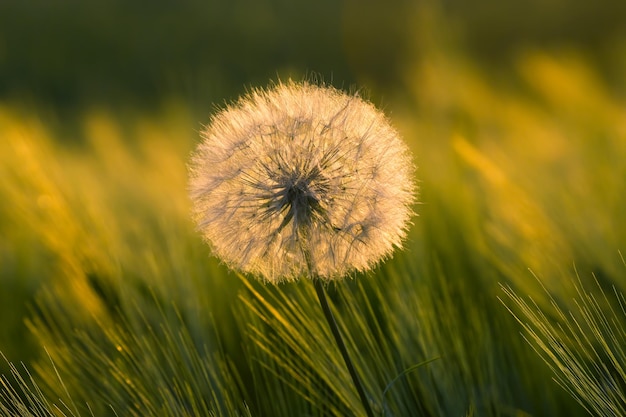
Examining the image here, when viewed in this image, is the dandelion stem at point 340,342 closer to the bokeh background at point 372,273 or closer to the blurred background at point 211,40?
the bokeh background at point 372,273

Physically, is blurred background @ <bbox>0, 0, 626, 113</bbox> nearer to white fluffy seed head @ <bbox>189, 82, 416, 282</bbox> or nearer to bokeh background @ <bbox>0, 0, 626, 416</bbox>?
bokeh background @ <bbox>0, 0, 626, 416</bbox>

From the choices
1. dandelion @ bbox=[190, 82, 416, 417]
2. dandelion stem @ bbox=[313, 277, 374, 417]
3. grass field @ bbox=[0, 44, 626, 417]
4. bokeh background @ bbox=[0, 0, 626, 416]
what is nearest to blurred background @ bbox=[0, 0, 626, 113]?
bokeh background @ bbox=[0, 0, 626, 416]

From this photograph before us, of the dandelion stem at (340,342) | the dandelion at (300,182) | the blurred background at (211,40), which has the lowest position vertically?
the dandelion stem at (340,342)

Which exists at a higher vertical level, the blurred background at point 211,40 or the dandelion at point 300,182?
the blurred background at point 211,40

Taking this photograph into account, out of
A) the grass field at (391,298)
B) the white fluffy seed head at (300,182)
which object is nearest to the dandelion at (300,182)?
the white fluffy seed head at (300,182)

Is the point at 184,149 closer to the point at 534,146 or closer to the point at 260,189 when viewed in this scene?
the point at 534,146

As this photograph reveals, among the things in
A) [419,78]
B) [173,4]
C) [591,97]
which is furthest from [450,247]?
[173,4]

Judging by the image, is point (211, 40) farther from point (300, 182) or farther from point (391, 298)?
point (300, 182)

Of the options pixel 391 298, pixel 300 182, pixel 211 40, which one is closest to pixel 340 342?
pixel 300 182
